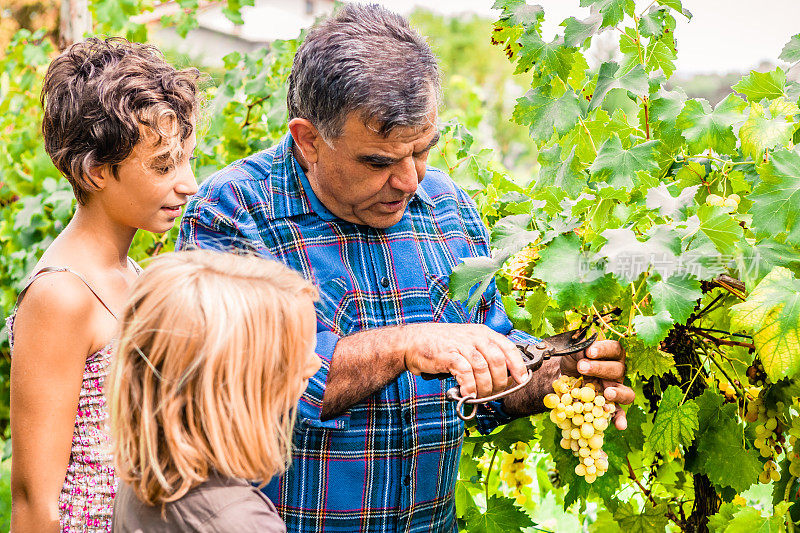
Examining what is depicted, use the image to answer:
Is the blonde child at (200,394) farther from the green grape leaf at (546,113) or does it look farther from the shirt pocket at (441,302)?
the green grape leaf at (546,113)

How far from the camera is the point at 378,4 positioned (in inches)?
81.9

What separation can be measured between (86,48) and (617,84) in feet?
4.31

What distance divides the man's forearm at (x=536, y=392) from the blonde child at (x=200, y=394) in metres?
0.74

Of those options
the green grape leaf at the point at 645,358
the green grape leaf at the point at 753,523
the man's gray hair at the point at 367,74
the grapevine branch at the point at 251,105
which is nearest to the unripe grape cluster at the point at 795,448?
the green grape leaf at the point at 753,523

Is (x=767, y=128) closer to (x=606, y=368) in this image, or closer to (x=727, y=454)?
(x=606, y=368)

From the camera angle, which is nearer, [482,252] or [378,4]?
[378,4]

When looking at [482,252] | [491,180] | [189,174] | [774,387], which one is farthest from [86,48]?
[774,387]

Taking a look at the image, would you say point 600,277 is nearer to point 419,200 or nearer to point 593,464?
point 593,464

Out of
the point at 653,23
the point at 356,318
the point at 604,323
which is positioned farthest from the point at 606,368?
the point at 653,23

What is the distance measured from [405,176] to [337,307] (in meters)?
0.35

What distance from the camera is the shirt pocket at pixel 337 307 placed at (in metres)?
1.94

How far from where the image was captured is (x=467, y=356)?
1.68 metres

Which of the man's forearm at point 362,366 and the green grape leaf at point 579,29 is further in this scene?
the green grape leaf at point 579,29

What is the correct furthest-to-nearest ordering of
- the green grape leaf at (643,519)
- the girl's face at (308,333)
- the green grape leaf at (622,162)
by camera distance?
the green grape leaf at (643,519), the green grape leaf at (622,162), the girl's face at (308,333)
